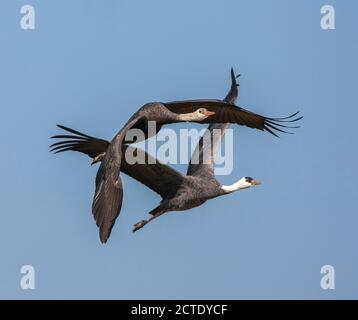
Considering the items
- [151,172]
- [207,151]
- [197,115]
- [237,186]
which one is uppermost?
[197,115]

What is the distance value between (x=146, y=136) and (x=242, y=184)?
3608mm

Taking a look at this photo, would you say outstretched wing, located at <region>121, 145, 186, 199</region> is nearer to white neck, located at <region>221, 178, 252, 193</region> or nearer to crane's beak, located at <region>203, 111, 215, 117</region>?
white neck, located at <region>221, 178, 252, 193</region>

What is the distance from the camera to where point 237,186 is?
2925 centimetres

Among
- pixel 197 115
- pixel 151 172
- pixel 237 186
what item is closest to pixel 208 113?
pixel 197 115

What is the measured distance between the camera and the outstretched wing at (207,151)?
28891 millimetres

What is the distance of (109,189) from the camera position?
24.3m

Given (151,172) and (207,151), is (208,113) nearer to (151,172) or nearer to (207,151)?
(207,151)

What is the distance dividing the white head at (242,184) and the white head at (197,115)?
4.78 ft

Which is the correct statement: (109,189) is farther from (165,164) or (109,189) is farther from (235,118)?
(235,118)

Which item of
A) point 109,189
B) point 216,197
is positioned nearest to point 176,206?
point 216,197

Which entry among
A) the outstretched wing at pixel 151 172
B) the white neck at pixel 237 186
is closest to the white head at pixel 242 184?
the white neck at pixel 237 186

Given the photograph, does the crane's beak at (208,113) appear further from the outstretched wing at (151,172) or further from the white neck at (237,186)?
the white neck at (237,186)

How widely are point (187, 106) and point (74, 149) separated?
93.1 inches

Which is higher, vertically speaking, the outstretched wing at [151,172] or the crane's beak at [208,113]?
the crane's beak at [208,113]
